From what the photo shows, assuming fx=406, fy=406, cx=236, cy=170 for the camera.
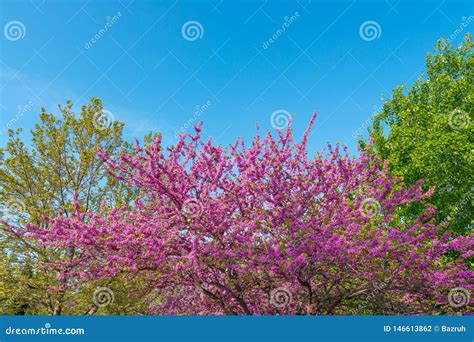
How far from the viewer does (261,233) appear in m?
7.69

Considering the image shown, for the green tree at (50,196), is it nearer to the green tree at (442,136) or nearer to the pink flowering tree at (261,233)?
the pink flowering tree at (261,233)

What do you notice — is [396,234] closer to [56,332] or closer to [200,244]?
[200,244]

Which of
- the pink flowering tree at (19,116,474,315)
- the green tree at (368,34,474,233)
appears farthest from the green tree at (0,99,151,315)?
the green tree at (368,34,474,233)

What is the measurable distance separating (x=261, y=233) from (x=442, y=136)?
993cm

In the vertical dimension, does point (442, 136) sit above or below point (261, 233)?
above

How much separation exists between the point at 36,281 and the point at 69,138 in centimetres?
540

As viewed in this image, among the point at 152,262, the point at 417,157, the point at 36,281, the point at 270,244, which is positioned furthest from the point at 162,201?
the point at 417,157

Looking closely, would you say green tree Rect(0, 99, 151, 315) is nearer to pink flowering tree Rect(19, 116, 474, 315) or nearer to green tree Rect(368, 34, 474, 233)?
pink flowering tree Rect(19, 116, 474, 315)

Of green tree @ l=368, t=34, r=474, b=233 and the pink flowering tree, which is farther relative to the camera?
green tree @ l=368, t=34, r=474, b=233

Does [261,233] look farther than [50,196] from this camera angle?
No

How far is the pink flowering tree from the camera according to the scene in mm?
7480

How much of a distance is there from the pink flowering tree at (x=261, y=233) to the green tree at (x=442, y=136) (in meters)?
6.08

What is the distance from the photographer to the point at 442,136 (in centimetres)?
1446

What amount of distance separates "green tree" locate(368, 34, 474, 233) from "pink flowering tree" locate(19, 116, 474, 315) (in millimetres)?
6076
